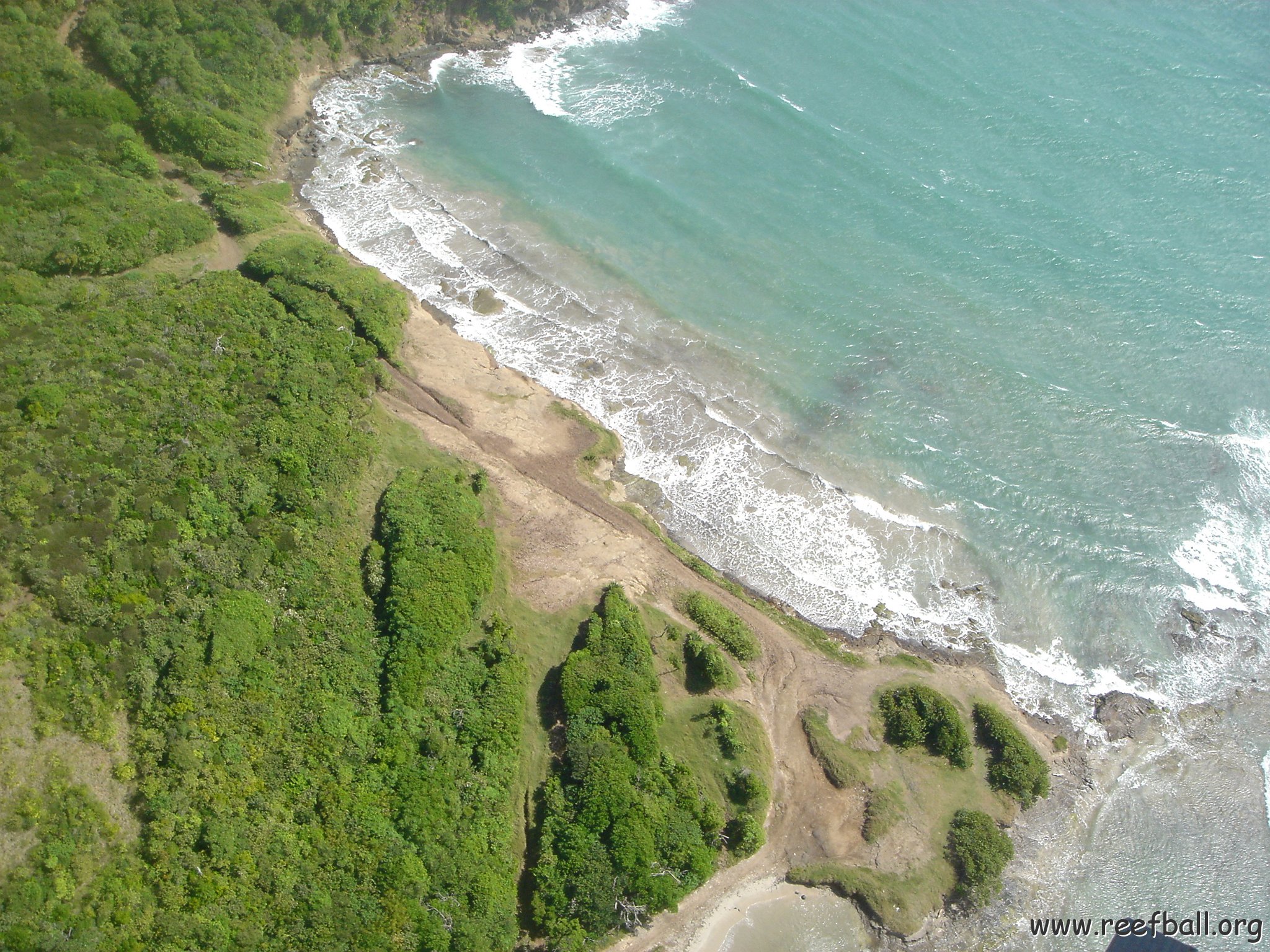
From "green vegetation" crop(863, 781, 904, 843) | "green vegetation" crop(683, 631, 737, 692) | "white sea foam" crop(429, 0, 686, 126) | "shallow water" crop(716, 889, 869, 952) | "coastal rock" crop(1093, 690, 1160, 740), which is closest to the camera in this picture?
"shallow water" crop(716, 889, 869, 952)

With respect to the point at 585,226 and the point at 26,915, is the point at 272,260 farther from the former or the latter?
the point at 26,915

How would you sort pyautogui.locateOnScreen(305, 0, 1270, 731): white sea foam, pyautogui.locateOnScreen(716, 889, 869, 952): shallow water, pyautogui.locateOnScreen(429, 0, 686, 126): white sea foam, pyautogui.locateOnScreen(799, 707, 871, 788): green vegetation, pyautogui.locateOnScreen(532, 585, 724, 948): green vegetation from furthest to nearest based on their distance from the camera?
pyautogui.locateOnScreen(429, 0, 686, 126): white sea foam, pyautogui.locateOnScreen(305, 0, 1270, 731): white sea foam, pyautogui.locateOnScreen(799, 707, 871, 788): green vegetation, pyautogui.locateOnScreen(716, 889, 869, 952): shallow water, pyautogui.locateOnScreen(532, 585, 724, 948): green vegetation

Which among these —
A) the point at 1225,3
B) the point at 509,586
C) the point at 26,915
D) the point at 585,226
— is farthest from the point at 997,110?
the point at 26,915

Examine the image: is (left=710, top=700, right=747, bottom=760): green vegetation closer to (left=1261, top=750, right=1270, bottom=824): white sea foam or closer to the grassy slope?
the grassy slope

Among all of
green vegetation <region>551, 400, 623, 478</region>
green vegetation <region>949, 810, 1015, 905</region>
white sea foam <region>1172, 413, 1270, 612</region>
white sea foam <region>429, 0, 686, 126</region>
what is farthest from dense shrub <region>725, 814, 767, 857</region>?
white sea foam <region>429, 0, 686, 126</region>

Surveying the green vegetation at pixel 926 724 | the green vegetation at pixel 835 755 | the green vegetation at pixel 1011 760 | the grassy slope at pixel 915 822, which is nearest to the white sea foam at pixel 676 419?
the green vegetation at pixel 926 724

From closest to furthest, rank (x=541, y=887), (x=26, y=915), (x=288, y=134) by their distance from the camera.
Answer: (x=26, y=915) → (x=541, y=887) → (x=288, y=134)

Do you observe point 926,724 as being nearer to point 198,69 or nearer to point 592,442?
point 592,442
